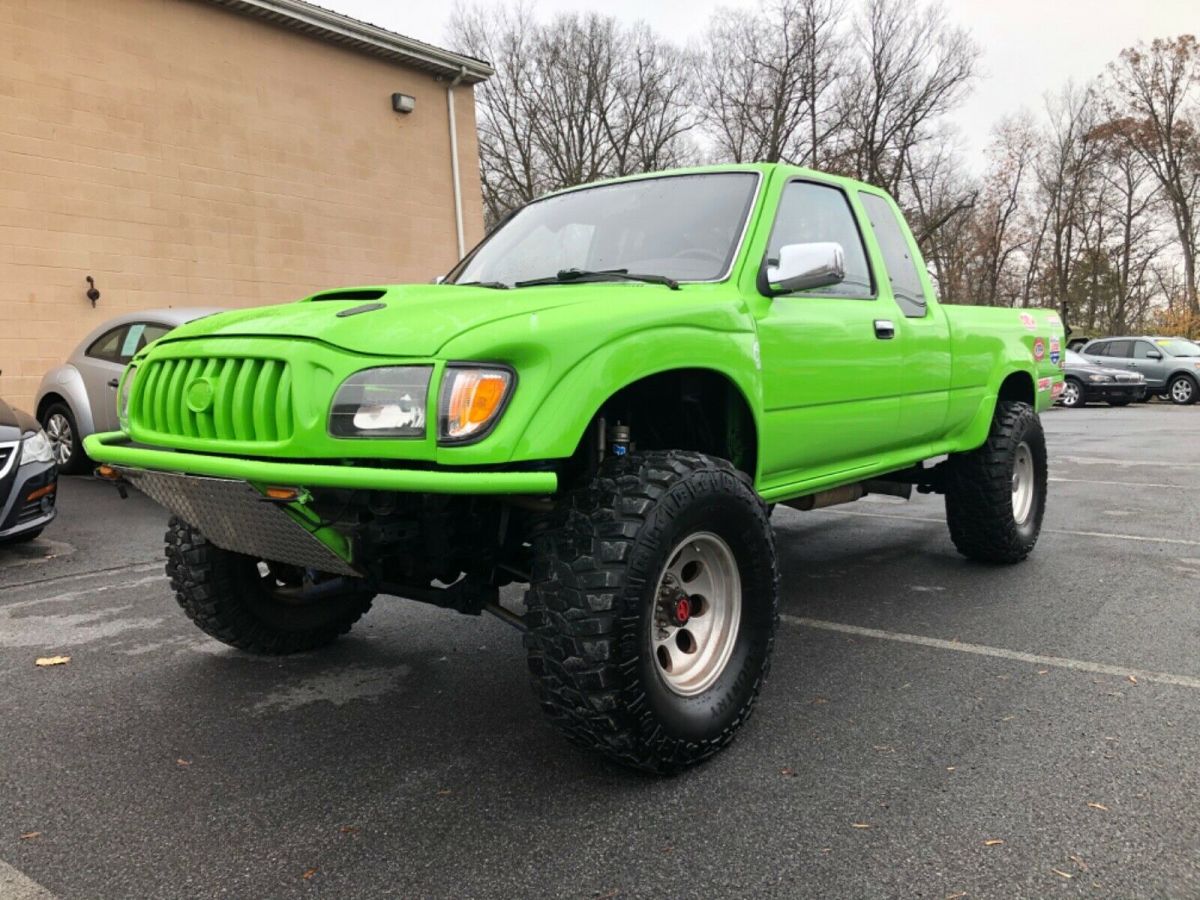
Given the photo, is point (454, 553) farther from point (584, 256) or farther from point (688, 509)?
point (584, 256)

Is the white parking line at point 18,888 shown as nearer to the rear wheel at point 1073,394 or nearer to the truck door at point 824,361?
the truck door at point 824,361

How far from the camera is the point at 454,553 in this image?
286 cm

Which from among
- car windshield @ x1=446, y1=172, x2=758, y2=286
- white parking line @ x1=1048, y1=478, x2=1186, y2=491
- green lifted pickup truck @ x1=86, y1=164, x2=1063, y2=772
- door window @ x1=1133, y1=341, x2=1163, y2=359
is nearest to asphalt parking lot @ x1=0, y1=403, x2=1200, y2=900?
green lifted pickup truck @ x1=86, y1=164, x2=1063, y2=772

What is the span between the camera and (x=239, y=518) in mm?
2660

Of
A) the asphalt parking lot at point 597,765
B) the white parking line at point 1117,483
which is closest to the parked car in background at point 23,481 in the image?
the asphalt parking lot at point 597,765

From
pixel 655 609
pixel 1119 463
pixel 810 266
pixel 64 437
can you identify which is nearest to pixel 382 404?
pixel 655 609

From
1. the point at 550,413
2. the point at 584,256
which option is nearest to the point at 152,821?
the point at 550,413

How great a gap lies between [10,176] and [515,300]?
10163mm

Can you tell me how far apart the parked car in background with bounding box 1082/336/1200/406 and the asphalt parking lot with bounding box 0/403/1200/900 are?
20.5 meters

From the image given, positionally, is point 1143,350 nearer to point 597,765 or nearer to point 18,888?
point 597,765

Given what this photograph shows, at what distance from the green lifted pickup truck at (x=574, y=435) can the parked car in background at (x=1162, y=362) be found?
2168cm

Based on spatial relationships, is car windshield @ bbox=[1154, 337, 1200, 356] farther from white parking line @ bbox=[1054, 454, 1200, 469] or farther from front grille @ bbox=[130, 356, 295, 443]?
front grille @ bbox=[130, 356, 295, 443]

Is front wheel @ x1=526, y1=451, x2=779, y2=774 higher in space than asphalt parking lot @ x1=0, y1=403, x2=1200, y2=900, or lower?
higher

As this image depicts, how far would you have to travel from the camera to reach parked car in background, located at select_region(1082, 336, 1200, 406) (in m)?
22.1
